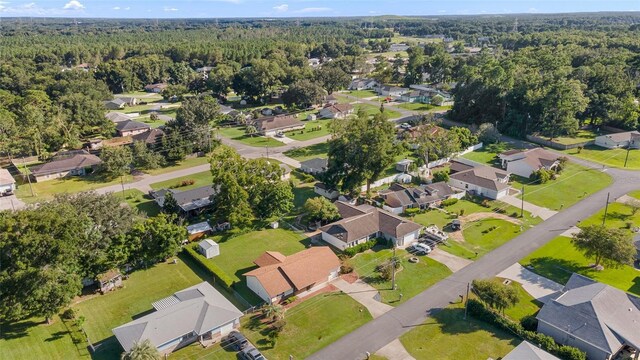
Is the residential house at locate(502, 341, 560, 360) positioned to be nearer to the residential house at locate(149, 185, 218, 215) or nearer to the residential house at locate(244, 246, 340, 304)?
the residential house at locate(244, 246, 340, 304)

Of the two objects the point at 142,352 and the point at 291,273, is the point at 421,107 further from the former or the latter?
the point at 142,352

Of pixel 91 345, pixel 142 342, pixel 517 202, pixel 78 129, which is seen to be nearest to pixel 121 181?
pixel 78 129

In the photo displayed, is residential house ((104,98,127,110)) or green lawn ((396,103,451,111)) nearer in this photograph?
green lawn ((396,103,451,111))

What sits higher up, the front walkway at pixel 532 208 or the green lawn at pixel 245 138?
the green lawn at pixel 245 138

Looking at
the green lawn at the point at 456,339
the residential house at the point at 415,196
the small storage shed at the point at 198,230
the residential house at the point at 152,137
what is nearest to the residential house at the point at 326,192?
the residential house at the point at 415,196

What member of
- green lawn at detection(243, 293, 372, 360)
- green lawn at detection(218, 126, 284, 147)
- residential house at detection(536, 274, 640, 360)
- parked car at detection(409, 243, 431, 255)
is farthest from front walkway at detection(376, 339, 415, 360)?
green lawn at detection(218, 126, 284, 147)

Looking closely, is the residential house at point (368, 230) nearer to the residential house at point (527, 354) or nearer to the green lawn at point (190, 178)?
the residential house at point (527, 354)

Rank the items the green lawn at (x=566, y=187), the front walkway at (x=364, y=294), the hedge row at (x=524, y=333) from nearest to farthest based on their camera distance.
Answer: the hedge row at (x=524, y=333)
the front walkway at (x=364, y=294)
the green lawn at (x=566, y=187)
